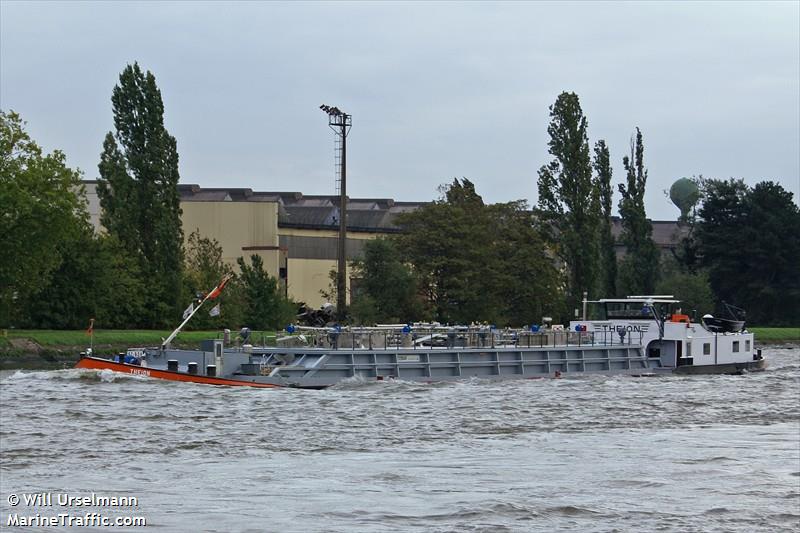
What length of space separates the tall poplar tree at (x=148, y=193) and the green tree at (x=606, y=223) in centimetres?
3146

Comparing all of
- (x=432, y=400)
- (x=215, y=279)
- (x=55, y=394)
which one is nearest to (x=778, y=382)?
(x=432, y=400)

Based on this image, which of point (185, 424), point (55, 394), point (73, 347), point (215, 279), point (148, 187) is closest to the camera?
point (185, 424)

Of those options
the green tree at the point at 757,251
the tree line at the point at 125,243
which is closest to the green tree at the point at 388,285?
the tree line at the point at 125,243

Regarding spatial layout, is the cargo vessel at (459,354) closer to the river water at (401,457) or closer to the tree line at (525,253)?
the river water at (401,457)

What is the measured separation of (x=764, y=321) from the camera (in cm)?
12119

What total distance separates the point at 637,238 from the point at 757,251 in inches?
857

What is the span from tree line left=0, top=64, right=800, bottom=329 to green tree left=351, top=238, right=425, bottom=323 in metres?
0.09

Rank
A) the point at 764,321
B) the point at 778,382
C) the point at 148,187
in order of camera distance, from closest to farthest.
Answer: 1. the point at 778,382
2. the point at 148,187
3. the point at 764,321

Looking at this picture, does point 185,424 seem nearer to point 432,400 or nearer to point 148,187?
point 432,400

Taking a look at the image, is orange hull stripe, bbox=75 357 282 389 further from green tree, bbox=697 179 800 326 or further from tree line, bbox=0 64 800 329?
green tree, bbox=697 179 800 326

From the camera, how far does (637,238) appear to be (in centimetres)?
10175

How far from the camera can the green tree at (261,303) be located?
277 ft

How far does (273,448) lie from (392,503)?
8111 millimetres

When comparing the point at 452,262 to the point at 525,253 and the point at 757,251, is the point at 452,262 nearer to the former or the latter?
the point at 525,253
